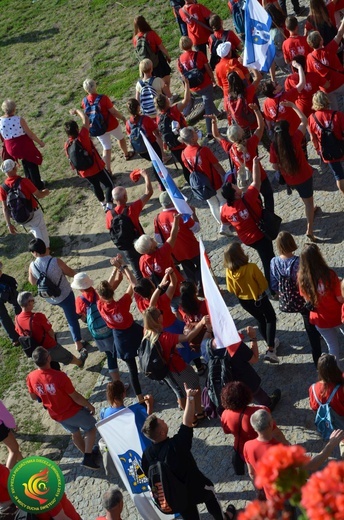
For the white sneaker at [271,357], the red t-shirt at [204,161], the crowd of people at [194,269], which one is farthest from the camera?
the red t-shirt at [204,161]

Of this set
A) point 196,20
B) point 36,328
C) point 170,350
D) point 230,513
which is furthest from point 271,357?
point 196,20

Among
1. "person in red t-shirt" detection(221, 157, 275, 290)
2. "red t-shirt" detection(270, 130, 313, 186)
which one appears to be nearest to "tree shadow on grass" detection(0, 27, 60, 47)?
"red t-shirt" detection(270, 130, 313, 186)

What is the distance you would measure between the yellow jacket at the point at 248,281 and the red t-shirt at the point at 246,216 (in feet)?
2.86

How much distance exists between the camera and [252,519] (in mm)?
3701

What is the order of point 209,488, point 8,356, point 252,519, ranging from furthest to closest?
point 8,356
point 209,488
point 252,519

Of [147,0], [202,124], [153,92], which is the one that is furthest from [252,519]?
[147,0]

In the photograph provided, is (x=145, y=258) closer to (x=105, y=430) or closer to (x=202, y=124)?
(x=105, y=430)

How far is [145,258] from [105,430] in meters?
2.63

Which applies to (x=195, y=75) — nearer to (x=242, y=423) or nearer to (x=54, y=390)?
(x=54, y=390)

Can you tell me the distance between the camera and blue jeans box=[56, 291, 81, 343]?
37.7 feet

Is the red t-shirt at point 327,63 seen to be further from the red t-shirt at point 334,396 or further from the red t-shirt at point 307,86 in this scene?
the red t-shirt at point 334,396

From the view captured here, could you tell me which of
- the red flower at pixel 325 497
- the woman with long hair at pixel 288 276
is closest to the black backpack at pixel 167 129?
the woman with long hair at pixel 288 276

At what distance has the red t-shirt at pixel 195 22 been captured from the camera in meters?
14.8

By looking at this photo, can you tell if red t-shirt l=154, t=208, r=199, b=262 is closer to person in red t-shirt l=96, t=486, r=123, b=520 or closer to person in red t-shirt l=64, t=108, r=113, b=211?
person in red t-shirt l=64, t=108, r=113, b=211
